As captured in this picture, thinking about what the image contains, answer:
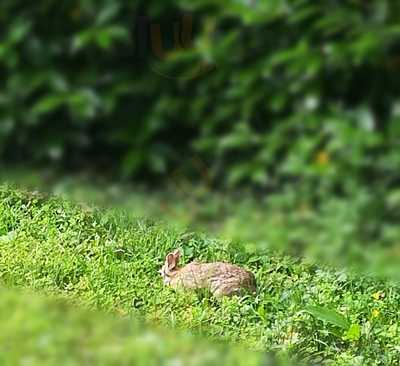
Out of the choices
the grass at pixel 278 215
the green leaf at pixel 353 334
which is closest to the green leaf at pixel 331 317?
the green leaf at pixel 353 334

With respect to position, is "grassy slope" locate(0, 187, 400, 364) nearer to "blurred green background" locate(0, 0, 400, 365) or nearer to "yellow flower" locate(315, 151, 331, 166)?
"blurred green background" locate(0, 0, 400, 365)

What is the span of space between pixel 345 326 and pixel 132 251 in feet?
2.97

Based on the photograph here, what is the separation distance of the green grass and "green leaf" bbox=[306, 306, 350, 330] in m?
0.41

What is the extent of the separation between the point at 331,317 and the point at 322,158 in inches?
52.8

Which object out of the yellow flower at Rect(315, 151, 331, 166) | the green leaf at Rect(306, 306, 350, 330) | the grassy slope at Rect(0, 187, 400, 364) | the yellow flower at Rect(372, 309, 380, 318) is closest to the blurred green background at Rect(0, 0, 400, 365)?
the yellow flower at Rect(315, 151, 331, 166)

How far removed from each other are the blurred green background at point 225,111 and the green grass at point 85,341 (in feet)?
4.03

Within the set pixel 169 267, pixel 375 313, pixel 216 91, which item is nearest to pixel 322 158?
pixel 216 91

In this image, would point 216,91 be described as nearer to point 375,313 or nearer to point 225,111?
point 225,111

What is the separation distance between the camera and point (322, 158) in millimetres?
5125

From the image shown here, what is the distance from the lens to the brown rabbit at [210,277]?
4.07m

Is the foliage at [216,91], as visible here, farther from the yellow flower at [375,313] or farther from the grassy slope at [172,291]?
the yellow flower at [375,313]

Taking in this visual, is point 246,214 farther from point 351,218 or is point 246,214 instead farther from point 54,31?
point 54,31

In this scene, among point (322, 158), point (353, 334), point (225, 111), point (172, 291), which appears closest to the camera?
point (353, 334)

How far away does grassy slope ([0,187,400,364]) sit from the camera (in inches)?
152
